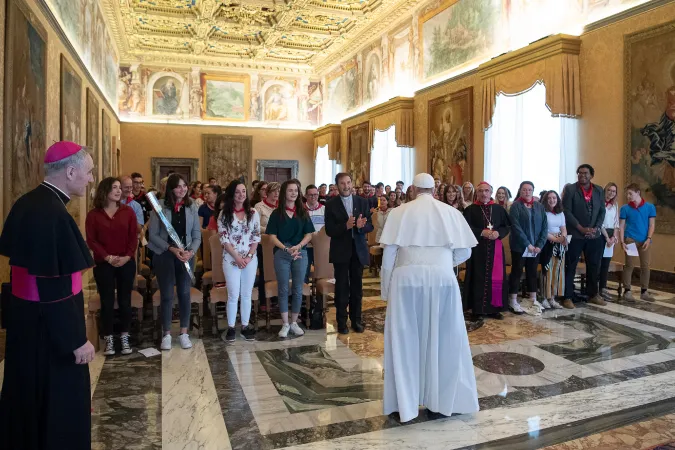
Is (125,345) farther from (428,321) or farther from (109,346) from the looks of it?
(428,321)

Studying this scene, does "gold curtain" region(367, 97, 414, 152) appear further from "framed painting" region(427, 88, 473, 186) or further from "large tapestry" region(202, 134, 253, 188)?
"large tapestry" region(202, 134, 253, 188)

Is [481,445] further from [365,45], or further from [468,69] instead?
[365,45]

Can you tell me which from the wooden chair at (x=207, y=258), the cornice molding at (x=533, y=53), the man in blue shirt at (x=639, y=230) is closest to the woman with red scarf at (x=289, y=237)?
the wooden chair at (x=207, y=258)

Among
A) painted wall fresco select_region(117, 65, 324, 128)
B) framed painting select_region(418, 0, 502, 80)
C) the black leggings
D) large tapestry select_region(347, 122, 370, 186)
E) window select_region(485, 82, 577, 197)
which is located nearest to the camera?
the black leggings

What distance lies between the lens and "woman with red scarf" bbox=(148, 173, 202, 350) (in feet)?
17.0

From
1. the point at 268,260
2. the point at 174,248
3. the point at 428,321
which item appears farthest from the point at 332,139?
the point at 428,321

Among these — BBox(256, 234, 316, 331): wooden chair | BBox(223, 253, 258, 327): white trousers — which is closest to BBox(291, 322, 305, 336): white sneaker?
BBox(256, 234, 316, 331): wooden chair

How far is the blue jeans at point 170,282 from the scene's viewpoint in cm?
520

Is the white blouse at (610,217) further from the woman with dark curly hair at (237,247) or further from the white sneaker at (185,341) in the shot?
the white sneaker at (185,341)

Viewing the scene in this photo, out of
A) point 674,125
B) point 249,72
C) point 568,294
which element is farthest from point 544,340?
point 249,72

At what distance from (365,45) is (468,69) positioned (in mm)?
6668

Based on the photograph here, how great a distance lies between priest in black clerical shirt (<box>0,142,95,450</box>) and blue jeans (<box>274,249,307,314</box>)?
3.32 m

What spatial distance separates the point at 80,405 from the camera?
2.50 meters

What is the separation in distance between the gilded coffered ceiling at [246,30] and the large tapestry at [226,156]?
3.18 m
